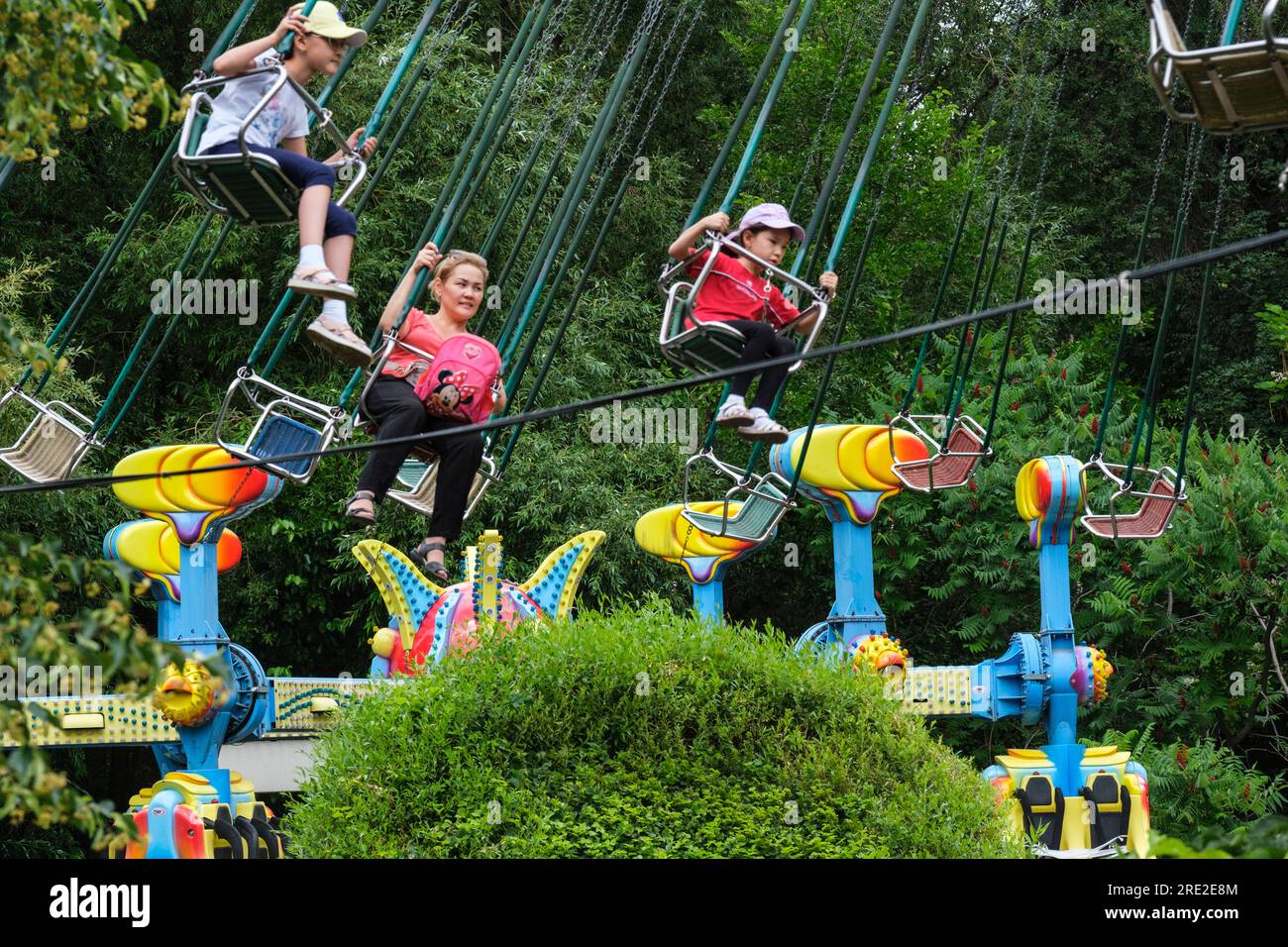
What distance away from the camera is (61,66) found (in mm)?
4520

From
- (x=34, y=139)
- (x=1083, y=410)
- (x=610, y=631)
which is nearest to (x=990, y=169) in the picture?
(x=1083, y=410)

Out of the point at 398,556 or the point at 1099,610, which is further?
the point at 1099,610

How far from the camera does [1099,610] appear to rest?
14953 millimetres

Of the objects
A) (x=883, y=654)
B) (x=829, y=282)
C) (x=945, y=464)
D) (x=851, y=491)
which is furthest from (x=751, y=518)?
(x=829, y=282)

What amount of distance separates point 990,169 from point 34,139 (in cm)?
1611

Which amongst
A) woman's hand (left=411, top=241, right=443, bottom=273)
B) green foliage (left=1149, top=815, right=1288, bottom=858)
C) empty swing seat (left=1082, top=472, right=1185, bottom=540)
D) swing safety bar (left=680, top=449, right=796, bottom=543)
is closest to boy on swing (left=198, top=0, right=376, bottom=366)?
woman's hand (left=411, top=241, right=443, bottom=273)

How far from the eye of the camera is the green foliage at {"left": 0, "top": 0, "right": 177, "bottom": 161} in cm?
443

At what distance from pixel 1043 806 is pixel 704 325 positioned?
16.4 ft

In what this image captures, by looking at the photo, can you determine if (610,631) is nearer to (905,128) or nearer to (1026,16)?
(905,128)

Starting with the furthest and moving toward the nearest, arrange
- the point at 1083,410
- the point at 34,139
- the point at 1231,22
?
the point at 1083,410, the point at 1231,22, the point at 34,139

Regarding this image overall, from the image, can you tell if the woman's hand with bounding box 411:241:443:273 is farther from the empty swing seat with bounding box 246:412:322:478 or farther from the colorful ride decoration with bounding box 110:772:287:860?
the colorful ride decoration with bounding box 110:772:287:860

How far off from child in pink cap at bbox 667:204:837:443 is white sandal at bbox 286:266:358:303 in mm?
1643

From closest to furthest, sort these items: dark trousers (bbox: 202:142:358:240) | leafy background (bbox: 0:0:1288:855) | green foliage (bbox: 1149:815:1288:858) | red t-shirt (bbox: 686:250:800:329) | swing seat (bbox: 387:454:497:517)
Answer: green foliage (bbox: 1149:815:1288:858) < dark trousers (bbox: 202:142:358:240) < red t-shirt (bbox: 686:250:800:329) < swing seat (bbox: 387:454:497:517) < leafy background (bbox: 0:0:1288:855)

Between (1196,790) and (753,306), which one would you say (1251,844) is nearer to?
(753,306)
